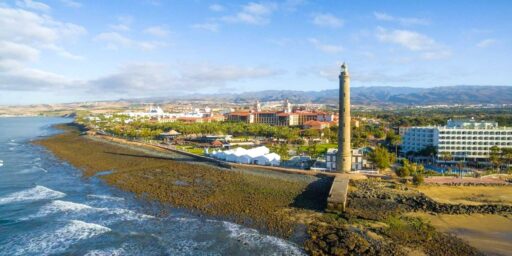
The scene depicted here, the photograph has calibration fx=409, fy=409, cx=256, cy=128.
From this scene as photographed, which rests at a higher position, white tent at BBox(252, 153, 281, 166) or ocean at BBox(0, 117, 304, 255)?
white tent at BBox(252, 153, 281, 166)

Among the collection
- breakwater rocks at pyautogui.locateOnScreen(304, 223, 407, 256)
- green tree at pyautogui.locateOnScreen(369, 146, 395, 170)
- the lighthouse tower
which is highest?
the lighthouse tower

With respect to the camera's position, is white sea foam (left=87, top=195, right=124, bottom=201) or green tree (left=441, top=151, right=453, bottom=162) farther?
green tree (left=441, top=151, right=453, bottom=162)

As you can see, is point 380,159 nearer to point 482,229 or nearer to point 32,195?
point 482,229

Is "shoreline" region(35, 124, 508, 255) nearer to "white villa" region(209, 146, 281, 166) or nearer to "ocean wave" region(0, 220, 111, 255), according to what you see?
"white villa" region(209, 146, 281, 166)

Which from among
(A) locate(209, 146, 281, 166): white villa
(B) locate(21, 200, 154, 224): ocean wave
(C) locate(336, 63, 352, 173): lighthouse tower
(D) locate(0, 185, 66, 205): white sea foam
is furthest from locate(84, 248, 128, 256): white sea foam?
(A) locate(209, 146, 281, 166): white villa

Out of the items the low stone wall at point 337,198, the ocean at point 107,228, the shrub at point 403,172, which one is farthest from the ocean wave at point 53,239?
the shrub at point 403,172

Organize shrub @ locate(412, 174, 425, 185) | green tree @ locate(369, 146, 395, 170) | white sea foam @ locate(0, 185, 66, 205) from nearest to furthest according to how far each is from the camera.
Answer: white sea foam @ locate(0, 185, 66, 205), shrub @ locate(412, 174, 425, 185), green tree @ locate(369, 146, 395, 170)

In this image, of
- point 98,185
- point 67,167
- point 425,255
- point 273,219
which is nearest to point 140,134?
point 67,167
